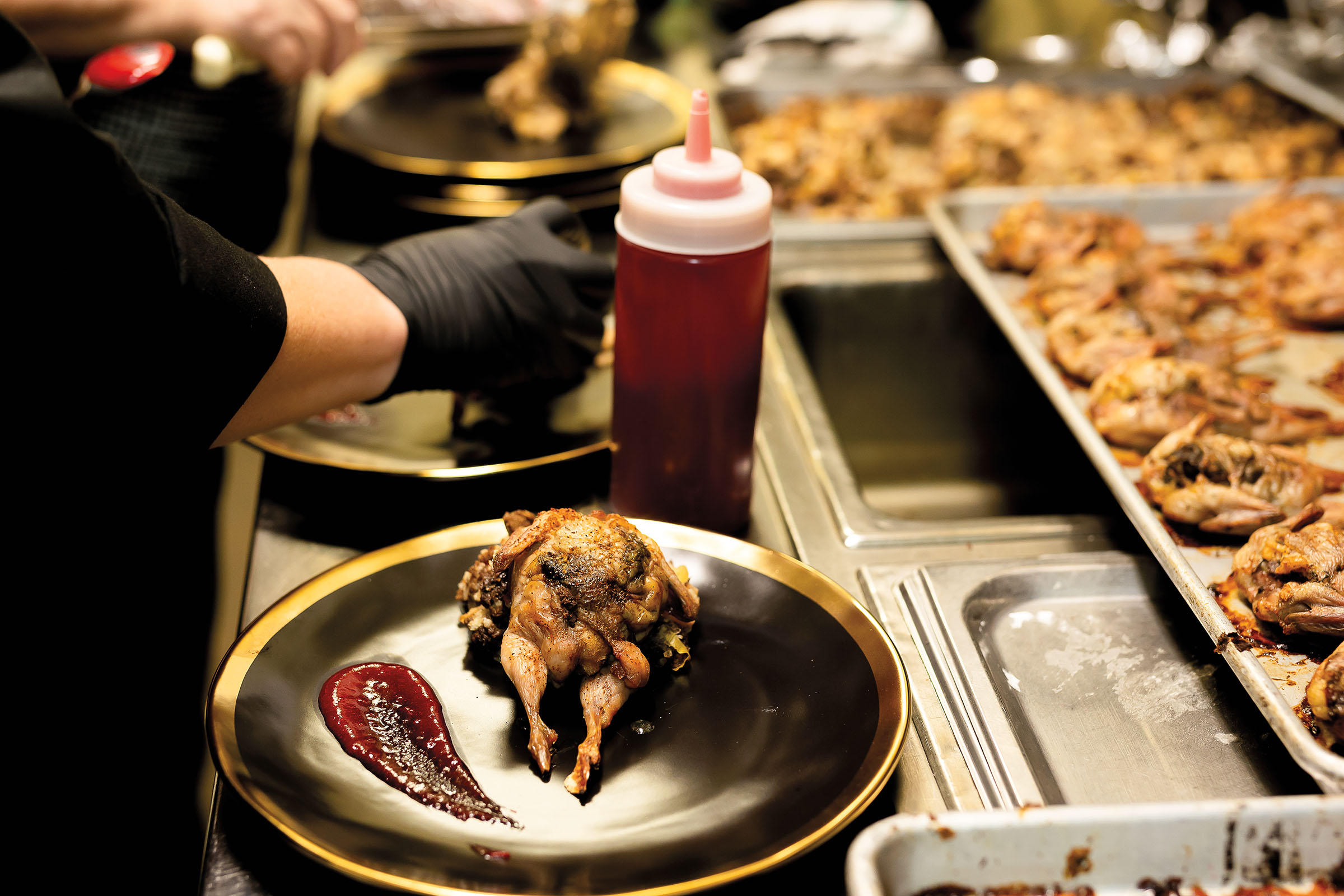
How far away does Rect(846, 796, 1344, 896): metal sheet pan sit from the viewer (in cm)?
88

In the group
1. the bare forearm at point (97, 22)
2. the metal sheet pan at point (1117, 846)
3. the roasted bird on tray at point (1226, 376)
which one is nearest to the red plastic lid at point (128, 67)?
the bare forearm at point (97, 22)

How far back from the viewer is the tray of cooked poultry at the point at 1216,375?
1.23 metres

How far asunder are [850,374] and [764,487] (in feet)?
2.80

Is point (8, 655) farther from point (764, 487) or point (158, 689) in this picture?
point (764, 487)

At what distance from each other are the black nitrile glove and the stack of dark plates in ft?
2.15

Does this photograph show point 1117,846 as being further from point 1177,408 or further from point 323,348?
point 323,348

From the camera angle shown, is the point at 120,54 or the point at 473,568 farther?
the point at 120,54

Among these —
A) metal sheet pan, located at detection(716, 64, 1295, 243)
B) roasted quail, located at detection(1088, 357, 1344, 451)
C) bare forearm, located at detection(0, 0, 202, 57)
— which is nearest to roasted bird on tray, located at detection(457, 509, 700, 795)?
roasted quail, located at detection(1088, 357, 1344, 451)

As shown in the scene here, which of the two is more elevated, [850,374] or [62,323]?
[62,323]

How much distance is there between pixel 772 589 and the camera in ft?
4.10

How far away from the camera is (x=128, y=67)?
6.13 feet

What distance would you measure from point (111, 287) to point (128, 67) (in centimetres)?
107

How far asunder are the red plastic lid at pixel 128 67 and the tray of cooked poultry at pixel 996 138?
129cm

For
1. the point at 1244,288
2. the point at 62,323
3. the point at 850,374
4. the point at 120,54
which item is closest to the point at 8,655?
the point at 62,323
